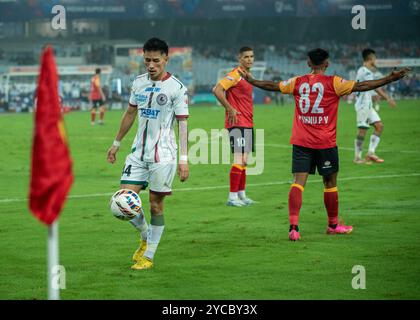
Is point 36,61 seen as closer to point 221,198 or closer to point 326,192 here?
point 221,198

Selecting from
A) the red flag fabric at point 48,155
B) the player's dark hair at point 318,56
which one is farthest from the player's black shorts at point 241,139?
the red flag fabric at point 48,155

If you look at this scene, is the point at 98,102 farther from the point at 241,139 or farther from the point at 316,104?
the point at 316,104

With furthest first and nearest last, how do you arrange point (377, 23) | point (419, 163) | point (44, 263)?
point (377, 23)
point (419, 163)
point (44, 263)

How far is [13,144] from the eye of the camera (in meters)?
28.9

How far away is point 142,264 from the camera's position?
10109 millimetres

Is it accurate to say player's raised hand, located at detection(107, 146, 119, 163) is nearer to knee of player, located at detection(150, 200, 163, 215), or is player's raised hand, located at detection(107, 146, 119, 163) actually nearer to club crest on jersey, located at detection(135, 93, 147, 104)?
club crest on jersey, located at detection(135, 93, 147, 104)

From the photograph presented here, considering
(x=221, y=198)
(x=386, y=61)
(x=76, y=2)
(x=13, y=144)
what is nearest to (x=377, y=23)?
(x=386, y=61)

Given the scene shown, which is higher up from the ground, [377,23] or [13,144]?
[377,23]

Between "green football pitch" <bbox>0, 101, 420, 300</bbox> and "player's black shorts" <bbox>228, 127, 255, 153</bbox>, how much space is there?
93 centimetres

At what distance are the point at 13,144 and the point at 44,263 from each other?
62.7 feet

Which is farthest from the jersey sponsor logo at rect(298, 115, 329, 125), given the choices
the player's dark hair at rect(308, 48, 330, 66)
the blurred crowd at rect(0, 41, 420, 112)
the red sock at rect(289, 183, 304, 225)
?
the blurred crowd at rect(0, 41, 420, 112)

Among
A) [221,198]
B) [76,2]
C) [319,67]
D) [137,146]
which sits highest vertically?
[76,2]

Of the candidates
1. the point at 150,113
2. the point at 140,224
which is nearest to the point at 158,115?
the point at 150,113
